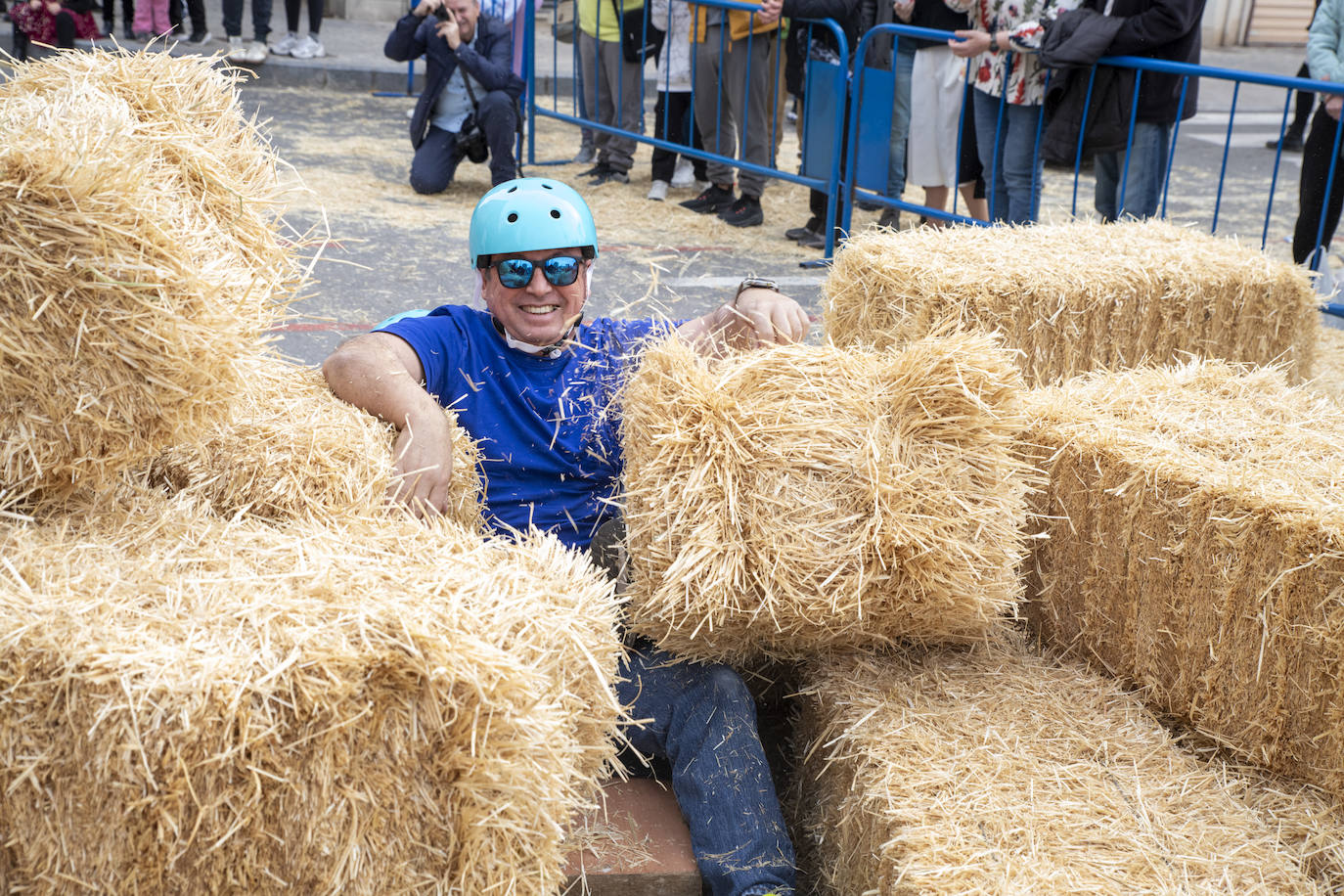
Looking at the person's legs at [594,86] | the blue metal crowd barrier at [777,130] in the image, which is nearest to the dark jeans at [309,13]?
the person's legs at [594,86]

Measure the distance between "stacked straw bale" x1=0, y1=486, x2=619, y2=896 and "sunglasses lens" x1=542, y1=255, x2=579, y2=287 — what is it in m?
1.21

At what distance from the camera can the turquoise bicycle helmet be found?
10.2ft

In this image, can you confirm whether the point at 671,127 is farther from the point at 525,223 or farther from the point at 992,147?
the point at 525,223

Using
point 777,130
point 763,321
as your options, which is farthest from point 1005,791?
point 777,130

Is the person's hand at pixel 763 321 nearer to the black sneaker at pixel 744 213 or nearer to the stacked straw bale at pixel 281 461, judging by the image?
the stacked straw bale at pixel 281 461

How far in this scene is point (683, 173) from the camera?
1008 centimetres

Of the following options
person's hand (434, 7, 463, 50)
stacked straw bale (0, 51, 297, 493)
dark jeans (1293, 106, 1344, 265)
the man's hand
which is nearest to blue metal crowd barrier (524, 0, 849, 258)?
the man's hand

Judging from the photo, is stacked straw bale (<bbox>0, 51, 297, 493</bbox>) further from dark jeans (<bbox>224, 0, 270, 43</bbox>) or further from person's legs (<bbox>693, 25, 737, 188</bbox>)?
dark jeans (<bbox>224, 0, 270, 43</bbox>)

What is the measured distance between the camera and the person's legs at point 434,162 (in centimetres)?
901

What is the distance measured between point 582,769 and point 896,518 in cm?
85

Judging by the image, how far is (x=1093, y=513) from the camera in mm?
2996

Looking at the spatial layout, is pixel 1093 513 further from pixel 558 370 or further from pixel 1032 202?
pixel 1032 202

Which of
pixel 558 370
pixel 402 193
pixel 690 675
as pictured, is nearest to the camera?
pixel 690 675

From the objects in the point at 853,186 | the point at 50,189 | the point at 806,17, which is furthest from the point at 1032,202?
the point at 50,189
